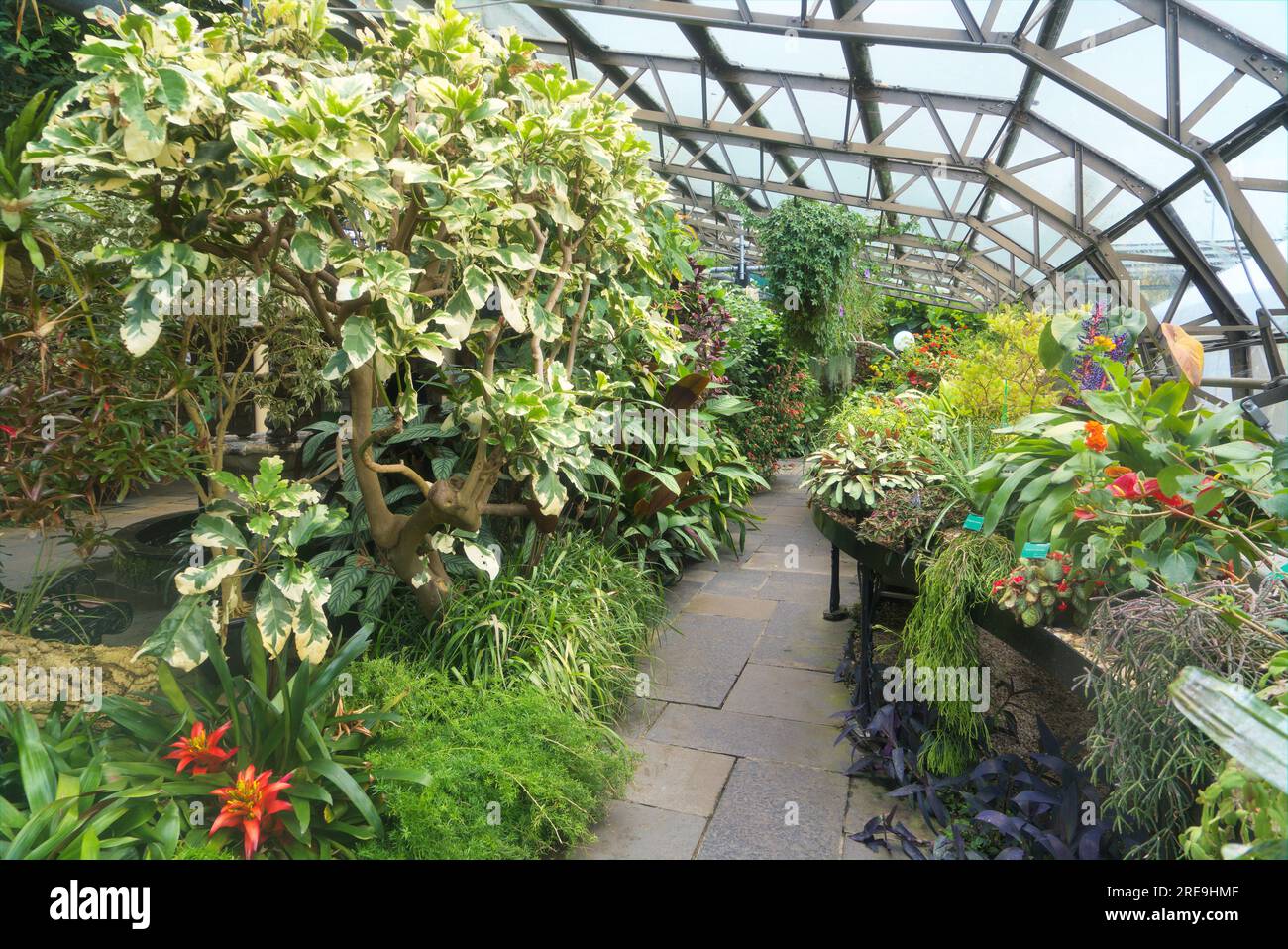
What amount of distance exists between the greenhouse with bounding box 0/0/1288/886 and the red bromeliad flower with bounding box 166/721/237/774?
0.04 ft

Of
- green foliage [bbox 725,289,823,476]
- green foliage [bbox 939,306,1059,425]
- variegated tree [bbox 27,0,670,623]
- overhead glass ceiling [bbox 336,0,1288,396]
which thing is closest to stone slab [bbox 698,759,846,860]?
variegated tree [bbox 27,0,670,623]

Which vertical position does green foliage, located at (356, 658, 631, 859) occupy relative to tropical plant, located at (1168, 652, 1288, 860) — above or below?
below

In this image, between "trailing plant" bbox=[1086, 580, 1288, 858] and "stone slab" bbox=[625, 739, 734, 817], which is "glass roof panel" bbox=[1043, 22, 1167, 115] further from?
"stone slab" bbox=[625, 739, 734, 817]

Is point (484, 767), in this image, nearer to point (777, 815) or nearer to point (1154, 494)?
point (777, 815)

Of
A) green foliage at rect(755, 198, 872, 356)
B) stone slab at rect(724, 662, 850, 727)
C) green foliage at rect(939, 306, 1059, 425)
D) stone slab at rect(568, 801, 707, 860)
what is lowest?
stone slab at rect(568, 801, 707, 860)

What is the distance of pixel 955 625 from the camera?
249 cm

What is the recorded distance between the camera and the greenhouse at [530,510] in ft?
5.78

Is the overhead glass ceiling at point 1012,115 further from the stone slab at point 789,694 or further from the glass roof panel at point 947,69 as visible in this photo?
the stone slab at point 789,694

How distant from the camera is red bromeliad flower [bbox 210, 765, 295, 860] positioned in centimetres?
181

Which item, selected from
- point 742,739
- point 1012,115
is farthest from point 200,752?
point 1012,115

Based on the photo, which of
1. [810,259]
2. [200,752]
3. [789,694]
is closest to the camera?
[200,752]

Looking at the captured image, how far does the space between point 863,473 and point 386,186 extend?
2350mm

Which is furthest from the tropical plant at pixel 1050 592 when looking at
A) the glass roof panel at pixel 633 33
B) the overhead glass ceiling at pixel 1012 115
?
the glass roof panel at pixel 633 33

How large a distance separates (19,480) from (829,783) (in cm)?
279
